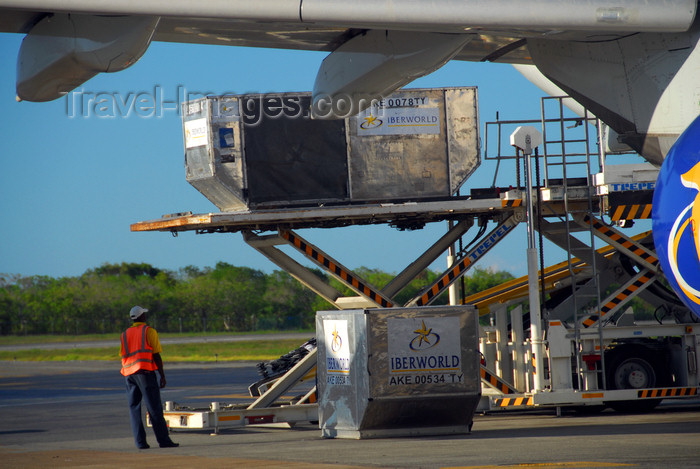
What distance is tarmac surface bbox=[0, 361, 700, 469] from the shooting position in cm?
969

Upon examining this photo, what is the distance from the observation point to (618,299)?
14727 mm

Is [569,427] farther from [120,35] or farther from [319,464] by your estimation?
[120,35]

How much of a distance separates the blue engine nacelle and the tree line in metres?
61.9

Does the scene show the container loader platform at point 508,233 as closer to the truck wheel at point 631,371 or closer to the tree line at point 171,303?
the truck wheel at point 631,371

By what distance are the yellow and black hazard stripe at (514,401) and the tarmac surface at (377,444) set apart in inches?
11.6

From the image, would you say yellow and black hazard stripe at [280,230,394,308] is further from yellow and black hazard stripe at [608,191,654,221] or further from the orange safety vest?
yellow and black hazard stripe at [608,191,654,221]

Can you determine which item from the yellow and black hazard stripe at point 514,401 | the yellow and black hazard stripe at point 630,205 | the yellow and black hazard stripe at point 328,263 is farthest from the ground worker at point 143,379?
the yellow and black hazard stripe at point 630,205

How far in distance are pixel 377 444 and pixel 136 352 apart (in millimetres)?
3306

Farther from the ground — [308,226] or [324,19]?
[324,19]

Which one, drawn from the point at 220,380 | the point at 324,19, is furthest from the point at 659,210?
the point at 220,380

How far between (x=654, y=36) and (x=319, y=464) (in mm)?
5497

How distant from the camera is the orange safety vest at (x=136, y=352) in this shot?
12133 millimetres

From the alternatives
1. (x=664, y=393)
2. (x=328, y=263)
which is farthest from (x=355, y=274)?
(x=664, y=393)

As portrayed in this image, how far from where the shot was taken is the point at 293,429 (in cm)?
1482
